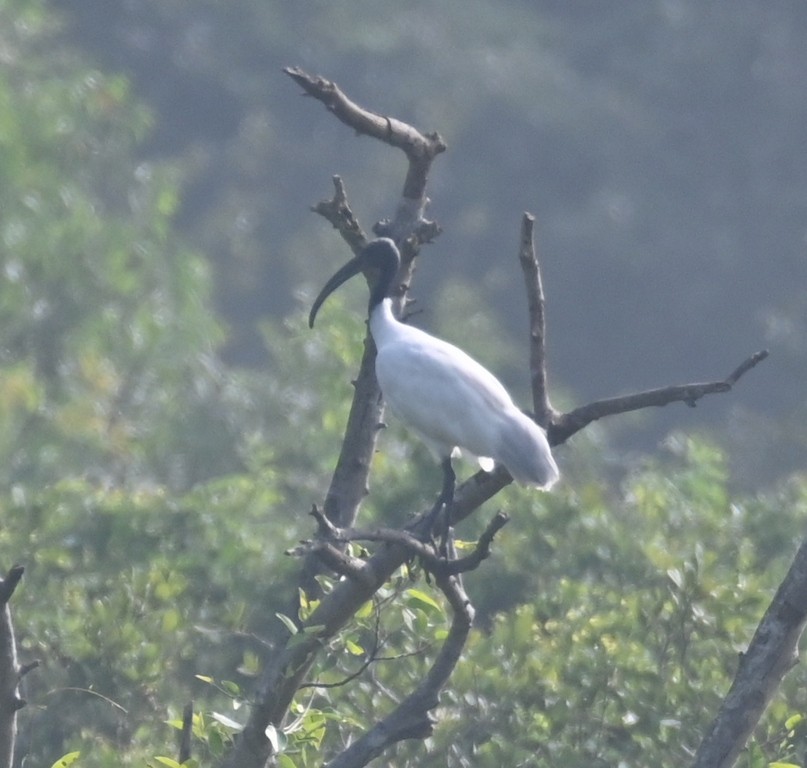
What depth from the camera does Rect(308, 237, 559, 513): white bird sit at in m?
5.50

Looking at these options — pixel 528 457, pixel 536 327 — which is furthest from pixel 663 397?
pixel 528 457

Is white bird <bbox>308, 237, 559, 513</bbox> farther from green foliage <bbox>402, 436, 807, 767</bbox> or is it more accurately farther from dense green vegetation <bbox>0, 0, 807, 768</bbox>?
green foliage <bbox>402, 436, 807, 767</bbox>

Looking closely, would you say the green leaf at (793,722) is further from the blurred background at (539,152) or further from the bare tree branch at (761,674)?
the blurred background at (539,152)

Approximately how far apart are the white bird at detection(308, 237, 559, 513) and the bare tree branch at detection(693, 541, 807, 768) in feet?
3.85

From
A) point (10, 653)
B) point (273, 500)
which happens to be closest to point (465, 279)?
point (273, 500)

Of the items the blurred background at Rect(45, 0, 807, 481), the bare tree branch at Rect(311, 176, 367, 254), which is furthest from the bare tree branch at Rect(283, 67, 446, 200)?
the blurred background at Rect(45, 0, 807, 481)

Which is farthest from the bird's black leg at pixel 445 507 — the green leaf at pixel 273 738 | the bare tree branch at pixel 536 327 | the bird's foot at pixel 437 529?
the green leaf at pixel 273 738

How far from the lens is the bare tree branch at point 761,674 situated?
422cm

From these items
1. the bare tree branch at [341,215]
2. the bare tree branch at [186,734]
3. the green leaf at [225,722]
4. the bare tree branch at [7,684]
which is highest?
the bare tree branch at [341,215]

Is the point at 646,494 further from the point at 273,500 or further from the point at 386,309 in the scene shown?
the point at 386,309

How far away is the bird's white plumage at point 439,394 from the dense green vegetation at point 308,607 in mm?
516

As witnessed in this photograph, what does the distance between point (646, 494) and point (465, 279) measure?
18.2 meters

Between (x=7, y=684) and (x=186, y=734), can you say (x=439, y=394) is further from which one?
(x=7, y=684)

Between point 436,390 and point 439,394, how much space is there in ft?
0.05
